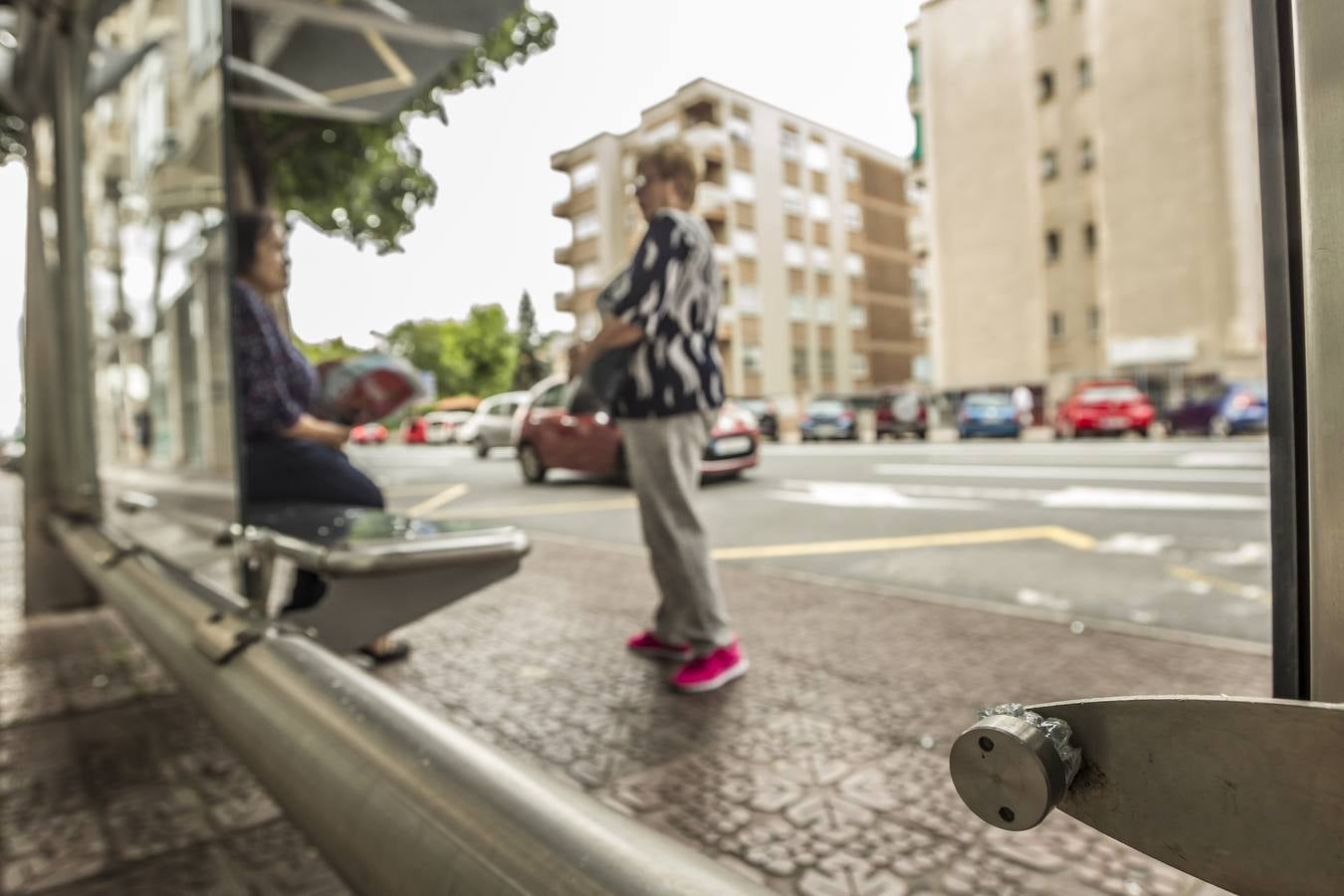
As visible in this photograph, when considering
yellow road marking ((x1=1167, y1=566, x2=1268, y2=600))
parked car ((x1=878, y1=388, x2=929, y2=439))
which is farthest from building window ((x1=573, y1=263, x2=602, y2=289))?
parked car ((x1=878, y1=388, x2=929, y2=439))

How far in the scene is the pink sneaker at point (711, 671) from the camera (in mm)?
2413

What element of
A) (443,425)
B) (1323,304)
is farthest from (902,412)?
(1323,304)

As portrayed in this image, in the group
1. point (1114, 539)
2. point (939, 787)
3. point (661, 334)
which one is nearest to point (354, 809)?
point (939, 787)

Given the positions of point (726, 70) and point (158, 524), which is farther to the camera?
point (158, 524)

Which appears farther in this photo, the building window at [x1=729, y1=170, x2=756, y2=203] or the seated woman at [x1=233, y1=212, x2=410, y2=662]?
the seated woman at [x1=233, y1=212, x2=410, y2=662]

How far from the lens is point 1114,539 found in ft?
17.5

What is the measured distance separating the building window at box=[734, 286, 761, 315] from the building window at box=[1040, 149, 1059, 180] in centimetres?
499

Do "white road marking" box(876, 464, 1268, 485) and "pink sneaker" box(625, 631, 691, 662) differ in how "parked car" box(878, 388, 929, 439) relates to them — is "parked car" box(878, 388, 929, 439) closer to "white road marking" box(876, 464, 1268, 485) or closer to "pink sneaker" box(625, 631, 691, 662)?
"white road marking" box(876, 464, 1268, 485)

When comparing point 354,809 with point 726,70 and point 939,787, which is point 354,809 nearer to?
point 726,70

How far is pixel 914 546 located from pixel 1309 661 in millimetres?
4872

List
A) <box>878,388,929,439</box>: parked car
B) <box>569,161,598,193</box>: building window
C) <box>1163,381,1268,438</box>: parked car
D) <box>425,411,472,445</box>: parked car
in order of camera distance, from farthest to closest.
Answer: <box>878,388,929,439</box>: parked car, <box>1163,381,1268,438</box>: parked car, <box>425,411,472,445</box>: parked car, <box>569,161,598,193</box>: building window

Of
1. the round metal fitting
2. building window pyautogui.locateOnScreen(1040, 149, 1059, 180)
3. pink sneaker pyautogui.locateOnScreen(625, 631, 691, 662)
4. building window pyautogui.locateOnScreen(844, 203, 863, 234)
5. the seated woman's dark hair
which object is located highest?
building window pyautogui.locateOnScreen(1040, 149, 1059, 180)

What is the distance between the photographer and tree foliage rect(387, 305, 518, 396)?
2.05 m

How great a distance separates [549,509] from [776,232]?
6.40 metres
